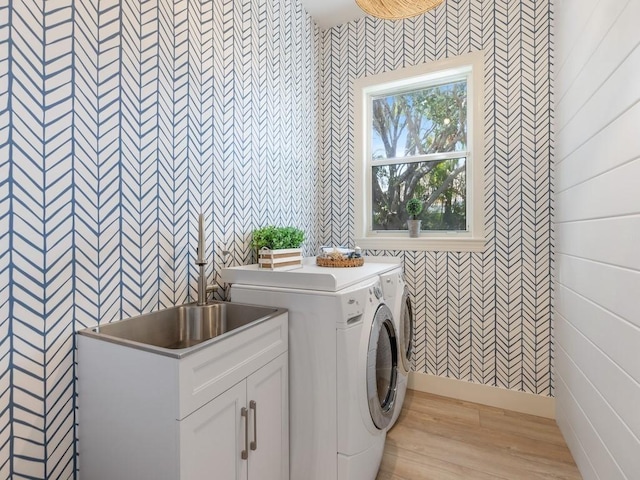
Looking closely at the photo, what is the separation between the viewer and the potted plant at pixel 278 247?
183cm

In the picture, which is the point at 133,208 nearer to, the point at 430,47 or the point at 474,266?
the point at 474,266

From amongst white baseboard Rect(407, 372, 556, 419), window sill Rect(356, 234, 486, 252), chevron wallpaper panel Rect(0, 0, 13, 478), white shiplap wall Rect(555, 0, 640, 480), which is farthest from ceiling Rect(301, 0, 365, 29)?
white baseboard Rect(407, 372, 556, 419)

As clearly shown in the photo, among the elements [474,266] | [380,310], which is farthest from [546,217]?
[380,310]

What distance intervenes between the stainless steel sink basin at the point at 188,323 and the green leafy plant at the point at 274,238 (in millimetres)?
408

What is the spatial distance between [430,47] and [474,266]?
162cm

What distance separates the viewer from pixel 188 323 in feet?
5.29

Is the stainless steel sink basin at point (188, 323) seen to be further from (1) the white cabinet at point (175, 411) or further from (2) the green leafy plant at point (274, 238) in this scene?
(2) the green leafy plant at point (274, 238)

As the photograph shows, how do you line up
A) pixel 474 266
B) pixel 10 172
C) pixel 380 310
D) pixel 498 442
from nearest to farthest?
pixel 10 172
pixel 380 310
pixel 498 442
pixel 474 266

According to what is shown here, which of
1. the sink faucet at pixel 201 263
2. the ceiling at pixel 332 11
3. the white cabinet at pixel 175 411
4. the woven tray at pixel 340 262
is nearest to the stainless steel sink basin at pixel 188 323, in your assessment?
the sink faucet at pixel 201 263

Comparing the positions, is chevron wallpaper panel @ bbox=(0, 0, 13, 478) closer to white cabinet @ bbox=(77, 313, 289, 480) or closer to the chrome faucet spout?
white cabinet @ bbox=(77, 313, 289, 480)

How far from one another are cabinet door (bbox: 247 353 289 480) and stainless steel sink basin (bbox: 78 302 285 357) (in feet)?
0.77

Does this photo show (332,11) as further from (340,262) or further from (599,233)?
(599,233)

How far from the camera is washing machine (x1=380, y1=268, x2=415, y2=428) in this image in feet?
6.40

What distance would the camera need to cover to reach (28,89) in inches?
42.6
